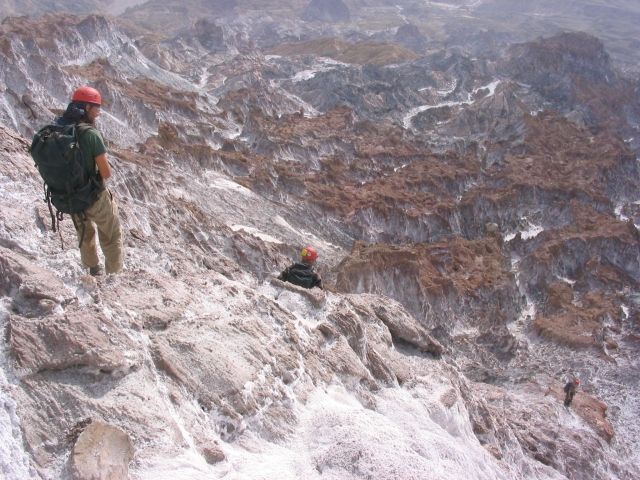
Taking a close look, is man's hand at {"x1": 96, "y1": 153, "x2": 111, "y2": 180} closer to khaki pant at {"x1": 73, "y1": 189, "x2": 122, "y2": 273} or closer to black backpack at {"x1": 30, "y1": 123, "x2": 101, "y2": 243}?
black backpack at {"x1": 30, "y1": 123, "x2": 101, "y2": 243}

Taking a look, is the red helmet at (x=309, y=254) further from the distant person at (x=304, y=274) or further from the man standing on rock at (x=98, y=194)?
the man standing on rock at (x=98, y=194)

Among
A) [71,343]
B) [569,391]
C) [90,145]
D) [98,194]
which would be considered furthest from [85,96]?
[569,391]

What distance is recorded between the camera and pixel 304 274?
1093cm

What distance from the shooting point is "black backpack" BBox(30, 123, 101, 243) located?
571 cm

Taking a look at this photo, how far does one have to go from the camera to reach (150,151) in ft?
130

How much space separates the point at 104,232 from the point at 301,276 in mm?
4793

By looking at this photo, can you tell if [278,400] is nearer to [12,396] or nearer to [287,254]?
[12,396]

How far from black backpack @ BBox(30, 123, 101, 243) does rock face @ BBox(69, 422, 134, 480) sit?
264 cm

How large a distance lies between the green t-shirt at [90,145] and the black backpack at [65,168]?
0.12ft

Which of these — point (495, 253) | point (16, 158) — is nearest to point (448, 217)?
point (495, 253)

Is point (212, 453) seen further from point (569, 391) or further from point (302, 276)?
point (569, 391)

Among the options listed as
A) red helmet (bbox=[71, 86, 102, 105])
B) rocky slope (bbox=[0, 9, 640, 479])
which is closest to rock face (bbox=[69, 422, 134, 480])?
rocky slope (bbox=[0, 9, 640, 479])

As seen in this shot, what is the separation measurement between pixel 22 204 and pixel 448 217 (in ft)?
154

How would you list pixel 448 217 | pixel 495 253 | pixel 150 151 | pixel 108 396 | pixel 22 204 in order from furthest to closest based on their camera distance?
pixel 448 217 < pixel 495 253 < pixel 150 151 < pixel 22 204 < pixel 108 396
